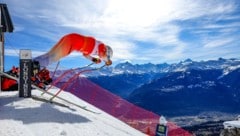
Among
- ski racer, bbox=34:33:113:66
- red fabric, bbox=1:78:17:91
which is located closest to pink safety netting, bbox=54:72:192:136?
red fabric, bbox=1:78:17:91

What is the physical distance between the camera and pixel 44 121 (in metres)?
10.5

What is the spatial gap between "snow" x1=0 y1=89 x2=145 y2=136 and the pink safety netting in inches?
185

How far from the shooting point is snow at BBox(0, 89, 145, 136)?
9.40 metres

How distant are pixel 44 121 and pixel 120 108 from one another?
1088 cm

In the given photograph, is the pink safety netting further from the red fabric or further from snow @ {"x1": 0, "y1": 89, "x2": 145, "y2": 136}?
snow @ {"x1": 0, "y1": 89, "x2": 145, "y2": 136}

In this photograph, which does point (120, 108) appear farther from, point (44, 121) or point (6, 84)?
point (44, 121)

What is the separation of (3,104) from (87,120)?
11.7 ft

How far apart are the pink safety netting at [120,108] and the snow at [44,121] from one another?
470 centimetres

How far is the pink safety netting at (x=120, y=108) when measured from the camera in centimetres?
1834

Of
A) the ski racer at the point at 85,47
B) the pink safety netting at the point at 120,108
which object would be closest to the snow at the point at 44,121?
the ski racer at the point at 85,47

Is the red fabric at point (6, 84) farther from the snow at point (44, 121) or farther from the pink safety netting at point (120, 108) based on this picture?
the snow at point (44, 121)

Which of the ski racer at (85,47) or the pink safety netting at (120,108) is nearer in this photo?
the ski racer at (85,47)

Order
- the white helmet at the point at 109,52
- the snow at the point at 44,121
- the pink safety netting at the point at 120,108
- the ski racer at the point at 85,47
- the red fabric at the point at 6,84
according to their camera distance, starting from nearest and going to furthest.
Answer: the snow at the point at 44,121, the ski racer at the point at 85,47, the white helmet at the point at 109,52, the pink safety netting at the point at 120,108, the red fabric at the point at 6,84

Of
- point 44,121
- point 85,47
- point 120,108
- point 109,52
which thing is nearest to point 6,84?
point 120,108
